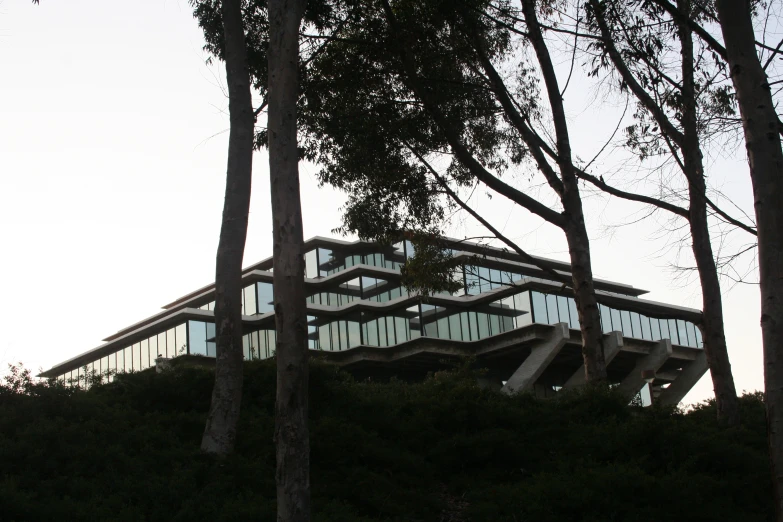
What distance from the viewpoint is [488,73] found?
17875 mm

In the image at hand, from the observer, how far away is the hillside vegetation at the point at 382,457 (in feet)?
33.1

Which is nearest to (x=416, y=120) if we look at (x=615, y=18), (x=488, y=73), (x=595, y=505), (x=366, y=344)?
(x=488, y=73)

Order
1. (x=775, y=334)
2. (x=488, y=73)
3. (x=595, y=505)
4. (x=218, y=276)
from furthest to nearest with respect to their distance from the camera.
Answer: (x=488, y=73) < (x=218, y=276) < (x=595, y=505) < (x=775, y=334)

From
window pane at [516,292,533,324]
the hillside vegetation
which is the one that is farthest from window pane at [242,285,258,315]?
the hillside vegetation

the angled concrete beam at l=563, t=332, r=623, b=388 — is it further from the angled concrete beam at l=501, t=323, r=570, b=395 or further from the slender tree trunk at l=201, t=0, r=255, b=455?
the slender tree trunk at l=201, t=0, r=255, b=455

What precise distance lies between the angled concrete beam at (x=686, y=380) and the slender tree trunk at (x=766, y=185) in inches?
1743

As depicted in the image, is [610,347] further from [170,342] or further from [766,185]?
[766,185]

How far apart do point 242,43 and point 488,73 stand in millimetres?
5945

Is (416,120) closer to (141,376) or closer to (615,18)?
(615,18)

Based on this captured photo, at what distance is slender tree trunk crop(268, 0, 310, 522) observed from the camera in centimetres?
817

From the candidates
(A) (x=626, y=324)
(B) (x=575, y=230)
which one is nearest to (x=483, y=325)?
(A) (x=626, y=324)

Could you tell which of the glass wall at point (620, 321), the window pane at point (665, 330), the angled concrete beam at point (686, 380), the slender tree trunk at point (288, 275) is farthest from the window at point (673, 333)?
the slender tree trunk at point (288, 275)

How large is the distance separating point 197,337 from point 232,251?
1383 inches

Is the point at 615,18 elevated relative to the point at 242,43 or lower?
lower
